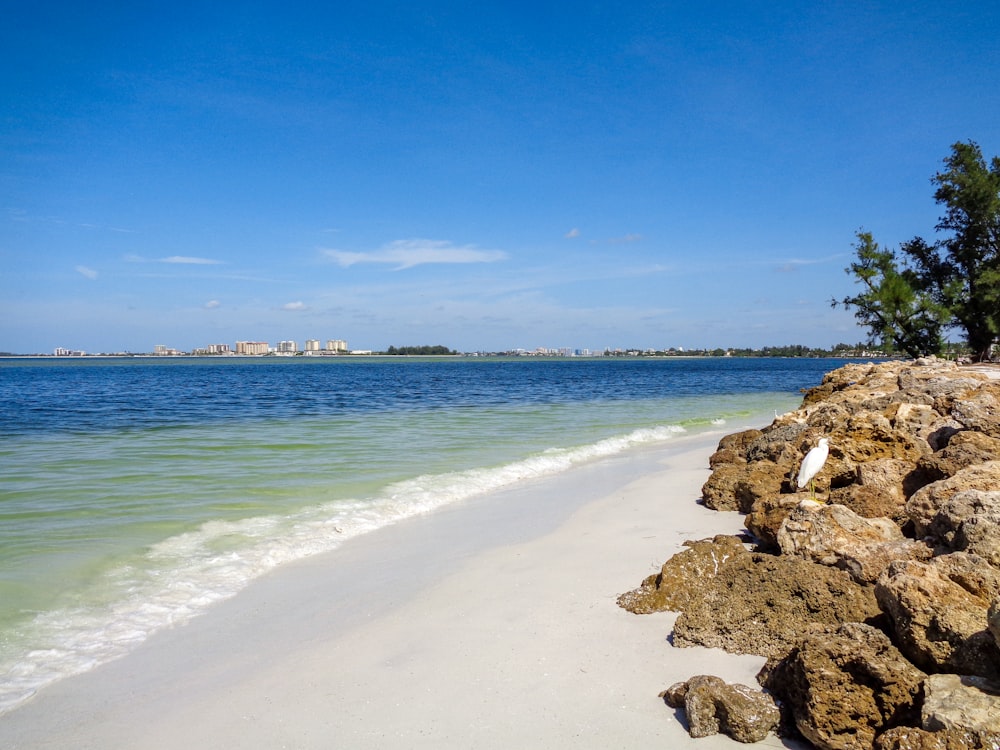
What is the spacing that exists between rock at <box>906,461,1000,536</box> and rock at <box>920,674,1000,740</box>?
2.13 metres

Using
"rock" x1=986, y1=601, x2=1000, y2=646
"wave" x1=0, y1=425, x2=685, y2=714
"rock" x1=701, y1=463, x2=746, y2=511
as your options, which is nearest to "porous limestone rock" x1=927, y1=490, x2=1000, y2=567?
"rock" x1=986, y1=601, x2=1000, y2=646

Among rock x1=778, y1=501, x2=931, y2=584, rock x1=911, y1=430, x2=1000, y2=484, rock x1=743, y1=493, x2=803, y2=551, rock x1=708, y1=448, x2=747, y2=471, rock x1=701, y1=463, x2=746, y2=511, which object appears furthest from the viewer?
rock x1=708, y1=448, x2=747, y2=471

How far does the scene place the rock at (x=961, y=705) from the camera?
255 cm

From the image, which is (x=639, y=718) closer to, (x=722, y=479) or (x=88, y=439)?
(x=722, y=479)

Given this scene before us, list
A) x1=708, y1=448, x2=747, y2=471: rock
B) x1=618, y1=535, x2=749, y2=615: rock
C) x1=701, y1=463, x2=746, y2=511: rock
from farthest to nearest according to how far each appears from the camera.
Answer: x1=708, y1=448, x2=747, y2=471: rock, x1=701, y1=463, x2=746, y2=511: rock, x1=618, y1=535, x2=749, y2=615: rock

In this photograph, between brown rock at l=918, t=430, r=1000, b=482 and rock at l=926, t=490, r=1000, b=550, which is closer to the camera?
rock at l=926, t=490, r=1000, b=550

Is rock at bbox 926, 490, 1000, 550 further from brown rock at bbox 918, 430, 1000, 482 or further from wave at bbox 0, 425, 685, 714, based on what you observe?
wave at bbox 0, 425, 685, 714

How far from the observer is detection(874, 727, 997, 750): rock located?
98.6 inches

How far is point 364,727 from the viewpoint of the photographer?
11.3 feet

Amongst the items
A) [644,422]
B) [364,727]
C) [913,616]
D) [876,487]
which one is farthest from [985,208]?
[364,727]

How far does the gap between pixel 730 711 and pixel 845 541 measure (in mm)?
2021

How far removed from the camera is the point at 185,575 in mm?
5961

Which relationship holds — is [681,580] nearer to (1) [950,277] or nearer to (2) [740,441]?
(2) [740,441]

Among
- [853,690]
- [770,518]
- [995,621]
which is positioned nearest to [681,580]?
[770,518]
